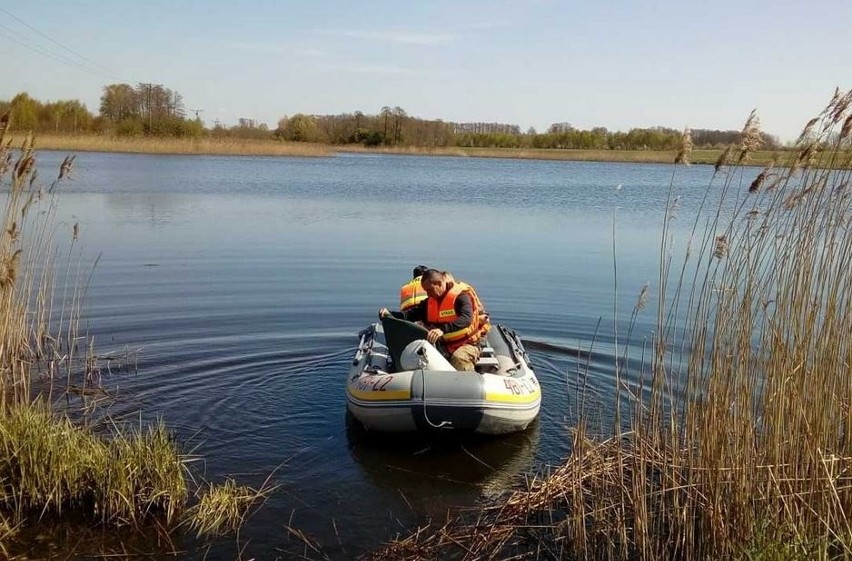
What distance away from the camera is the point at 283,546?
479 centimetres

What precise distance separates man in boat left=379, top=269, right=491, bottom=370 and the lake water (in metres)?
0.89

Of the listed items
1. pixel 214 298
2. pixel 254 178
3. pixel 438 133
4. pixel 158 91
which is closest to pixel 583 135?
pixel 438 133

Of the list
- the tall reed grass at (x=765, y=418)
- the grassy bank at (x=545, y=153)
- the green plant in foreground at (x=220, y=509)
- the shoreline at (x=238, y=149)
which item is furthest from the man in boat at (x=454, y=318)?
the grassy bank at (x=545, y=153)

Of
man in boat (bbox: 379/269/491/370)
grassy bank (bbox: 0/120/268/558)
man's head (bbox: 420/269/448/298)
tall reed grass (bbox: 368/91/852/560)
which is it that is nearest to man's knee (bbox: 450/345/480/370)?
man in boat (bbox: 379/269/491/370)

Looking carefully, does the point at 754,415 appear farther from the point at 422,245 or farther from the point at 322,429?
the point at 422,245

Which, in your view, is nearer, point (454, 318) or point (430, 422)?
point (430, 422)

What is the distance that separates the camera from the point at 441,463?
6.30 metres

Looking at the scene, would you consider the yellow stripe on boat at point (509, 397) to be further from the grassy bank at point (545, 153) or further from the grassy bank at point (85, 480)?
the grassy bank at point (545, 153)

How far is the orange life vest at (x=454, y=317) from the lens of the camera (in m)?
7.41

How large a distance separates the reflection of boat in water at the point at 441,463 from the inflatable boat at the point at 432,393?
0.14 meters

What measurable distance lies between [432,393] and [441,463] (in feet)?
1.78

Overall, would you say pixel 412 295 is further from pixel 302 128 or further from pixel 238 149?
pixel 302 128

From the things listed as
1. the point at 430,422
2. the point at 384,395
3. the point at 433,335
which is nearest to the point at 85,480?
the point at 384,395

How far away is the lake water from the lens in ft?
19.1
